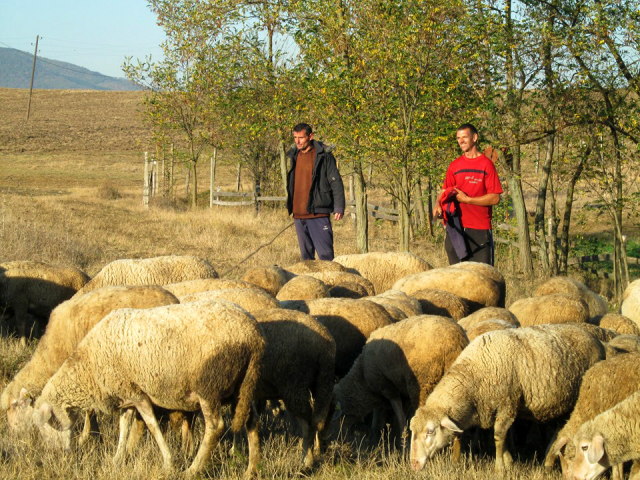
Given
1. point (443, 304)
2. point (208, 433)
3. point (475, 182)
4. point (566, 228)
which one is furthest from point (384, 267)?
point (566, 228)

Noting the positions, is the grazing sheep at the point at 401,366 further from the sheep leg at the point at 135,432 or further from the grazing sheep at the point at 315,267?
the grazing sheep at the point at 315,267

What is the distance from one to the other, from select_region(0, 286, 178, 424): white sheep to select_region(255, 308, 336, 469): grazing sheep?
4.08ft

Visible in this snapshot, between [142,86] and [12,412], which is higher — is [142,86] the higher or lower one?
the higher one

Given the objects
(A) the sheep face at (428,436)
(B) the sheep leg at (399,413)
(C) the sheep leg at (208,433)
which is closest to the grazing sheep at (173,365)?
(C) the sheep leg at (208,433)

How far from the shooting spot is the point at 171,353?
16.5ft

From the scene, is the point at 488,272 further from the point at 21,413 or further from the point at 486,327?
the point at 21,413

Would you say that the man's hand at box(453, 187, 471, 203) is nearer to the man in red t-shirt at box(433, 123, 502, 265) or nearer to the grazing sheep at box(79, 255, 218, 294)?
the man in red t-shirt at box(433, 123, 502, 265)

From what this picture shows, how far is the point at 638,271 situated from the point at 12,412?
1356 cm

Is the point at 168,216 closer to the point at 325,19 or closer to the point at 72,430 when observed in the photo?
the point at 325,19

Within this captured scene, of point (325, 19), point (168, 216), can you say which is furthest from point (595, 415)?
point (168, 216)

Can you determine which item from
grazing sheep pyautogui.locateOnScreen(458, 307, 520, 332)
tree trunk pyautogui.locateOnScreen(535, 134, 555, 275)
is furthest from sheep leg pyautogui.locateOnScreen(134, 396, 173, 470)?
tree trunk pyautogui.locateOnScreen(535, 134, 555, 275)

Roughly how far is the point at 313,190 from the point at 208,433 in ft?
17.7

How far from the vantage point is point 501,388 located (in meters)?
5.62

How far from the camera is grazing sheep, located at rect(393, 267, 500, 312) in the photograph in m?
8.44
